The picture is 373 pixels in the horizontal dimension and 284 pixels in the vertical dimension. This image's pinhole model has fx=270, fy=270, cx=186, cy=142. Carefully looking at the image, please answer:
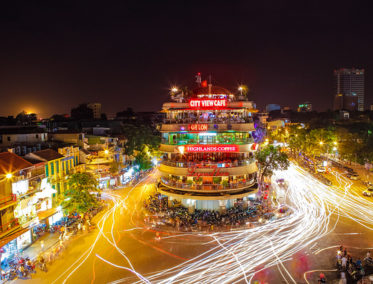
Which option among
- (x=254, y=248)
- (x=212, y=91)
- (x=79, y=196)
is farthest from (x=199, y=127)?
(x=79, y=196)

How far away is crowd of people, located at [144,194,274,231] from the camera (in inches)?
1206

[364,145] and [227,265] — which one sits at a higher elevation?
[364,145]

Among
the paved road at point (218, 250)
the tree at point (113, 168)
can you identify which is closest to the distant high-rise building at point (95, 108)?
the tree at point (113, 168)

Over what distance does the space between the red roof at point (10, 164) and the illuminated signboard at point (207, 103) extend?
67.9ft

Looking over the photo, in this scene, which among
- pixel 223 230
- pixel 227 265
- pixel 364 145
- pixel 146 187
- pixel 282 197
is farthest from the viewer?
pixel 364 145

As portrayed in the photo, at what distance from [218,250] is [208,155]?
49.8 ft

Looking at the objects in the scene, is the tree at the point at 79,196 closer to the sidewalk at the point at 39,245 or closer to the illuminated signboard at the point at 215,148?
the sidewalk at the point at 39,245

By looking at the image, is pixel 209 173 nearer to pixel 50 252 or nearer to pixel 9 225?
pixel 50 252

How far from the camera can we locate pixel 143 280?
65.7 feet

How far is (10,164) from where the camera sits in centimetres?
2528

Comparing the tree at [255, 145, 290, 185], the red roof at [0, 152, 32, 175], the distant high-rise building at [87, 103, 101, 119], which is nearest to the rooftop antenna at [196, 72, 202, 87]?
the tree at [255, 145, 290, 185]

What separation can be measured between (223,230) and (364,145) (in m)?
48.2

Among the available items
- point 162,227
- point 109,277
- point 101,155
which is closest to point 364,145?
point 162,227

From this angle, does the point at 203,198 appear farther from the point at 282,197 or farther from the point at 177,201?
the point at 282,197
